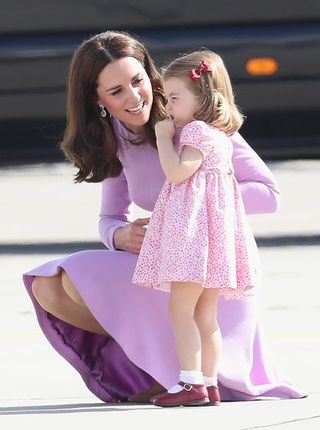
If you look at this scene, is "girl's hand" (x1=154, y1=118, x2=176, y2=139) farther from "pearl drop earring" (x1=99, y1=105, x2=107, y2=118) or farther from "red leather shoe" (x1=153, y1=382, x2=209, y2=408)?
"red leather shoe" (x1=153, y1=382, x2=209, y2=408)

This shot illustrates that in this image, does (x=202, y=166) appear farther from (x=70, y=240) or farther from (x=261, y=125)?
(x=70, y=240)

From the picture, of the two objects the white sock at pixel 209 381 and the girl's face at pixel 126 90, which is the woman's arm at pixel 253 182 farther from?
the white sock at pixel 209 381

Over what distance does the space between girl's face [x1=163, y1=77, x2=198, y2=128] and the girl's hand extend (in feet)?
0.09

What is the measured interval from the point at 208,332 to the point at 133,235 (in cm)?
44

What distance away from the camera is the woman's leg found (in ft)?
19.5

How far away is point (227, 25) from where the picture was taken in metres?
9.88

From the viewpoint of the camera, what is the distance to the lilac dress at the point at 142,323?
19.4ft

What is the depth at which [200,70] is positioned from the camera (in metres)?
5.67

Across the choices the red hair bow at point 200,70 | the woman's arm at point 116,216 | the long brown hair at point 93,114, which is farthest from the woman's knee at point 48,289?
the red hair bow at point 200,70

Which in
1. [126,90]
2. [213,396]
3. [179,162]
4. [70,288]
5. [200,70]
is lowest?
[213,396]

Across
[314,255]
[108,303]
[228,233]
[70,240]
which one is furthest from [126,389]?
[70,240]

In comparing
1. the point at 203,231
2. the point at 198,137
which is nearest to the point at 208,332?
the point at 203,231

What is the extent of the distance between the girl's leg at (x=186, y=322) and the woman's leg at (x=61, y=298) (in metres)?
0.42

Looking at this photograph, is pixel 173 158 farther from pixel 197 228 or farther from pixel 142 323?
pixel 142 323
